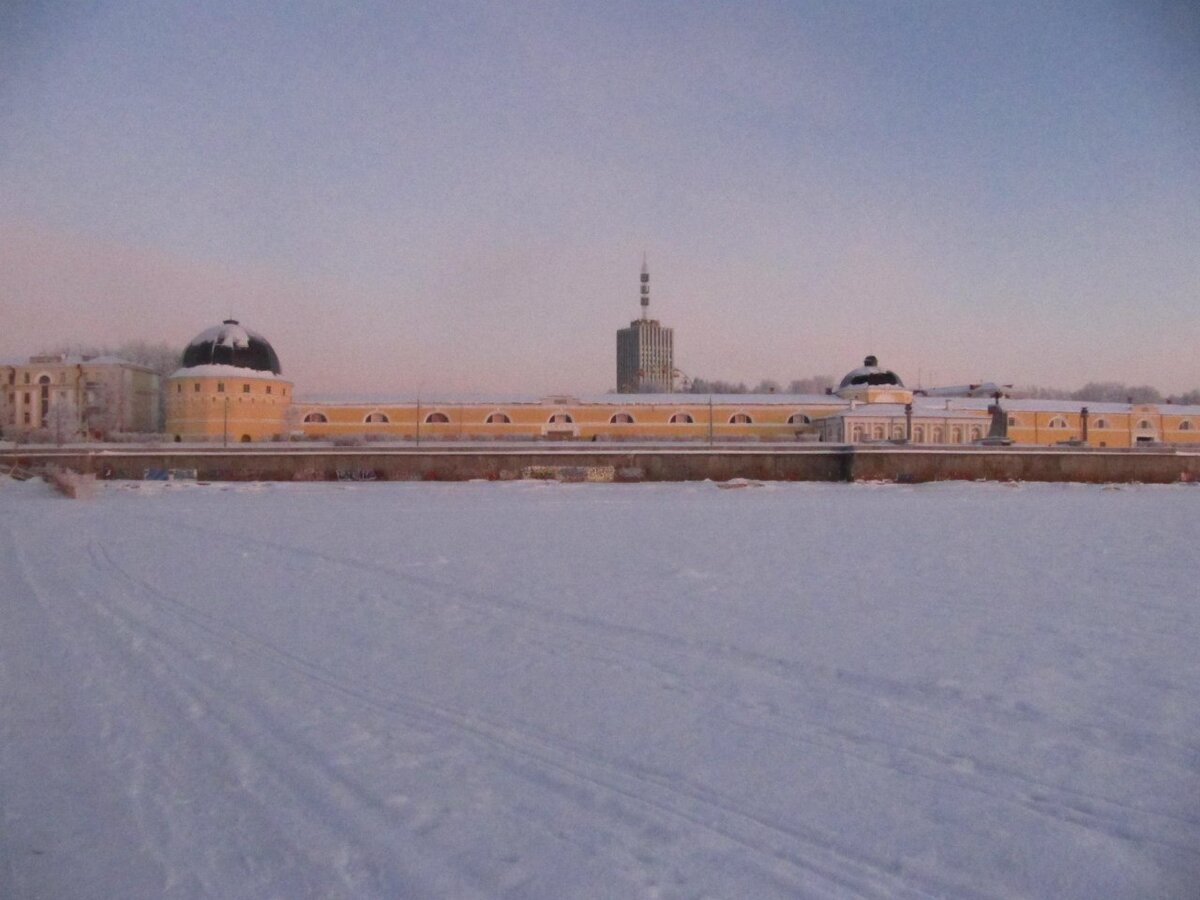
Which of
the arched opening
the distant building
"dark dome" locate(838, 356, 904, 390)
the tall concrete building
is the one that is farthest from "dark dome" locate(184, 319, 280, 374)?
the tall concrete building

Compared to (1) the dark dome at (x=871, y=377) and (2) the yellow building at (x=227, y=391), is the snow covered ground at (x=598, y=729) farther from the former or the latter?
(1) the dark dome at (x=871, y=377)

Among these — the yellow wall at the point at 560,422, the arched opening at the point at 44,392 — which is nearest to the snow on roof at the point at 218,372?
the yellow wall at the point at 560,422

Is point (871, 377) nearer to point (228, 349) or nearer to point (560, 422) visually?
point (560, 422)

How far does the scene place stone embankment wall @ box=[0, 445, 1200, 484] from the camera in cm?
3098

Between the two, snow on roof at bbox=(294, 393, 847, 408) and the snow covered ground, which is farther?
snow on roof at bbox=(294, 393, 847, 408)

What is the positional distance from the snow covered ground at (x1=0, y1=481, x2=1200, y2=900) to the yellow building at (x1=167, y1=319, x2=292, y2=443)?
126ft

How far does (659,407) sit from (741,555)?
38520mm

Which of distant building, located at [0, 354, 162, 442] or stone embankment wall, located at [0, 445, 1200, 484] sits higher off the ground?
distant building, located at [0, 354, 162, 442]

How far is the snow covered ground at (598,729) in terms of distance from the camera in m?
3.53

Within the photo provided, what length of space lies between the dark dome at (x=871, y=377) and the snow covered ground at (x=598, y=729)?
4646cm

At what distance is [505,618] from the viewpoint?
7.79 m

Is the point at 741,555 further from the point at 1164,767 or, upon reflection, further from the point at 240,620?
the point at 1164,767

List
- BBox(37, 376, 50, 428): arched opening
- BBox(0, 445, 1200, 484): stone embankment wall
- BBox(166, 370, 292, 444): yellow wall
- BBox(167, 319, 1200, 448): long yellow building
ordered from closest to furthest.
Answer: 1. BBox(0, 445, 1200, 484): stone embankment wall
2. BBox(166, 370, 292, 444): yellow wall
3. BBox(167, 319, 1200, 448): long yellow building
4. BBox(37, 376, 50, 428): arched opening

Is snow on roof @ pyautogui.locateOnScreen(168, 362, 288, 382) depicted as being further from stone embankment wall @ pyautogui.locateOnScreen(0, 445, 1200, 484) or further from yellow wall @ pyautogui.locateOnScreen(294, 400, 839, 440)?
stone embankment wall @ pyautogui.locateOnScreen(0, 445, 1200, 484)
